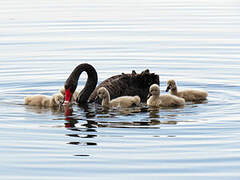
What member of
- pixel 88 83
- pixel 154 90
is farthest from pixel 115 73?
pixel 154 90

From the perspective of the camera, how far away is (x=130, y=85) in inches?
411

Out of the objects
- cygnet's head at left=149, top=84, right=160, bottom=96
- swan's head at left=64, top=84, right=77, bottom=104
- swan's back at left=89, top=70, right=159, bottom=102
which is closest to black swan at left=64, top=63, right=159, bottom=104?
swan's back at left=89, top=70, right=159, bottom=102

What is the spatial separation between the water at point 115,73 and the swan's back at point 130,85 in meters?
0.42

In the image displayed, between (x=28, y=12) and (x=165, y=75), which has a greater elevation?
(x=28, y=12)

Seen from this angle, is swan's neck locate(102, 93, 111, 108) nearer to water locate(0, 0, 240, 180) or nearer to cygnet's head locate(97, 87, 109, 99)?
cygnet's head locate(97, 87, 109, 99)

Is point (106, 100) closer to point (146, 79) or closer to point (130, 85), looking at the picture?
point (130, 85)

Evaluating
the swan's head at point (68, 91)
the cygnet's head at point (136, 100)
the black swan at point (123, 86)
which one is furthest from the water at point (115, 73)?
the cygnet's head at point (136, 100)

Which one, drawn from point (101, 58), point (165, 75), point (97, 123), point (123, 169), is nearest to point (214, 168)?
point (123, 169)

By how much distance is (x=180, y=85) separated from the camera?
1148 cm

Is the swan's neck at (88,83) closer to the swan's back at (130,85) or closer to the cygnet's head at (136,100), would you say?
the swan's back at (130,85)

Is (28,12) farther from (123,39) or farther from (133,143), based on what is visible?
(133,143)

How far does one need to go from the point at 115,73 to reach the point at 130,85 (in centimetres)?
235

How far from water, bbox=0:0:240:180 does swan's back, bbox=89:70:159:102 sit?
0.42 metres

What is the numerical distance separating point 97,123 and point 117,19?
37.3 ft
